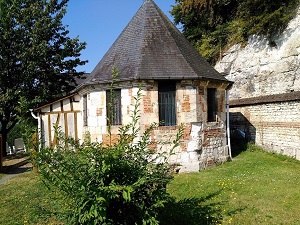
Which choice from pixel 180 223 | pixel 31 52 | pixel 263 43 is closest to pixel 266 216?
pixel 180 223

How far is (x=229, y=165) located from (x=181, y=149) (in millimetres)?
2127

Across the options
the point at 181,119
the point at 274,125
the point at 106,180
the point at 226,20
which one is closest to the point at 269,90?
the point at 274,125

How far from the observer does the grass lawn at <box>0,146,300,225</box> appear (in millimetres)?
5464

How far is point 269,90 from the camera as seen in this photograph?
1445cm

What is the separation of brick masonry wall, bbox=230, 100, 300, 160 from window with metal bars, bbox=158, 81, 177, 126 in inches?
205

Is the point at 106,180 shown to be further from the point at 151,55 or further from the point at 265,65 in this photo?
the point at 265,65

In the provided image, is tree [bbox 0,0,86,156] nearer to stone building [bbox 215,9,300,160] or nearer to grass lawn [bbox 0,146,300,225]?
grass lawn [bbox 0,146,300,225]

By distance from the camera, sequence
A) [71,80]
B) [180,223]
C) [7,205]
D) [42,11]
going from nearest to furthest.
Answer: [180,223], [7,205], [42,11], [71,80]

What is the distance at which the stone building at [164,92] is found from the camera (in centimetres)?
988

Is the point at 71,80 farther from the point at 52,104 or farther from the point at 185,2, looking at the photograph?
the point at 185,2

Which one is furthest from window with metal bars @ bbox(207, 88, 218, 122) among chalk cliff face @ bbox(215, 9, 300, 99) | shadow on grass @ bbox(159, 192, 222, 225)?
shadow on grass @ bbox(159, 192, 222, 225)

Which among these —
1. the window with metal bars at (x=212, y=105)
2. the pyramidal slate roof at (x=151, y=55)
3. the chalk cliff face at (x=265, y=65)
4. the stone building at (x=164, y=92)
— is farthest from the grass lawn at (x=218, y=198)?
the chalk cliff face at (x=265, y=65)

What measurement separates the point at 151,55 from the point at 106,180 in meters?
7.36

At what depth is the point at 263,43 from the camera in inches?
603
